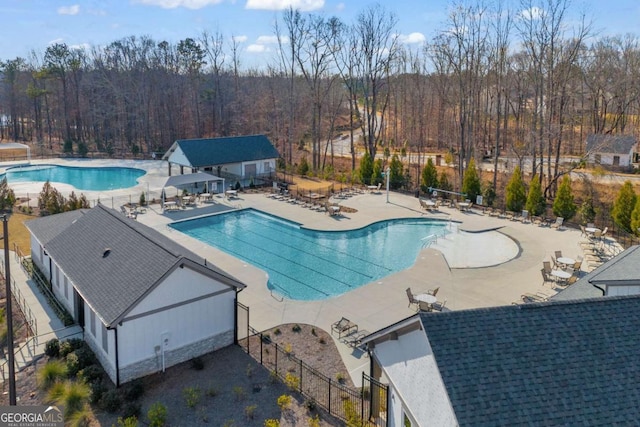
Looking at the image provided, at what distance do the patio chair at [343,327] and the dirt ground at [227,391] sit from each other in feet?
1.62

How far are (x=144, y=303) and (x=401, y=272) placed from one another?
10737 mm

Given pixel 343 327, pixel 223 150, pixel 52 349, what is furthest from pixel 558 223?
pixel 52 349

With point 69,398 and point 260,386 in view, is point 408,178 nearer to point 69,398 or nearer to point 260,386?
point 260,386

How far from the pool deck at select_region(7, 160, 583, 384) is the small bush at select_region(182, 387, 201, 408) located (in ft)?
12.5

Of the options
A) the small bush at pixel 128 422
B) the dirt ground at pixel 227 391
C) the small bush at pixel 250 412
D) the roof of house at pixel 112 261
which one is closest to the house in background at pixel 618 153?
the dirt ground at pixel 227 391

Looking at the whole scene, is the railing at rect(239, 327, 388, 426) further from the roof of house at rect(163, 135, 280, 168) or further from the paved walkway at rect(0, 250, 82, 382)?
the roof of house at rect(163, 135, 280, 168)

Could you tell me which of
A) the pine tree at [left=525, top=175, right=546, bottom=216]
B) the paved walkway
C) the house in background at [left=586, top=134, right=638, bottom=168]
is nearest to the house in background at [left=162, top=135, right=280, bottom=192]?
the paved walkway

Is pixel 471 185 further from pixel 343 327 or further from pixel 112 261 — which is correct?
pixel 112 261

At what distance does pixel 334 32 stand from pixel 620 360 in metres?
40.8

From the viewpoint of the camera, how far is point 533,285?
18.7 meters

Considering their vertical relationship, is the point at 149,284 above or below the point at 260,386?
above

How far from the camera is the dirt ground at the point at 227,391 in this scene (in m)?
11.0

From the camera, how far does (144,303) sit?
12.5 metres

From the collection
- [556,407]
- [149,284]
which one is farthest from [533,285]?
[149,284]
